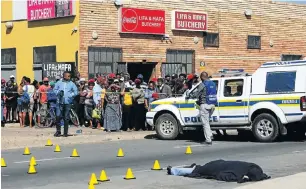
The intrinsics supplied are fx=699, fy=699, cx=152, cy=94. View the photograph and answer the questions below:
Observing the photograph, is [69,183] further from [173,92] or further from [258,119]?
[173,92]

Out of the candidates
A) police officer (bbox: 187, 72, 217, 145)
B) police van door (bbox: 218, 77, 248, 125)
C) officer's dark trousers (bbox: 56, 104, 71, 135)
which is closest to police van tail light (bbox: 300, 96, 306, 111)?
police van door (bbox: 218, 77, 248, 125)

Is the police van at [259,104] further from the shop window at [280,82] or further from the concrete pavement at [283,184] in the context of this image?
the concrete pavement at [283,184]

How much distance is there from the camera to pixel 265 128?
61.6 feet

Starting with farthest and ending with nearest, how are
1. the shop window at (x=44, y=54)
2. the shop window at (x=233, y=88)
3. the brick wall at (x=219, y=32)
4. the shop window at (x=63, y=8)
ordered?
the shop window at (x=44, y=54)
the brick wall at (x=219, y=32)
the shop window at (x=63, y=8)
the shop window at (x=233, y=88)

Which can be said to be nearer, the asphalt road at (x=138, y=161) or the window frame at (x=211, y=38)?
the asphalt road at (x=138, y=161)

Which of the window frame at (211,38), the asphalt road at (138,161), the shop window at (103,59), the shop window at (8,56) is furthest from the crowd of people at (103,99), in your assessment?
the window frame at (211,38)

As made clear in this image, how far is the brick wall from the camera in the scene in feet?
→ 100

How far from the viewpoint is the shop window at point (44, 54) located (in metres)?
31.5

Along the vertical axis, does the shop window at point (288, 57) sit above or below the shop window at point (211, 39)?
below

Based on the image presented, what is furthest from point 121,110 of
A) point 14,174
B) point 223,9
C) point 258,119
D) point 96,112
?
point 223,9

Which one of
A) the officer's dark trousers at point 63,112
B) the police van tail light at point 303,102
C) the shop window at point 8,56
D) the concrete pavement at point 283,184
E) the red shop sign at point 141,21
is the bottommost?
the concrete pavement at point 283,184

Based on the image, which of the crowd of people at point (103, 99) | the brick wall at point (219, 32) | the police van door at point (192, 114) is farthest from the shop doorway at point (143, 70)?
the police van door at point (192, 114)

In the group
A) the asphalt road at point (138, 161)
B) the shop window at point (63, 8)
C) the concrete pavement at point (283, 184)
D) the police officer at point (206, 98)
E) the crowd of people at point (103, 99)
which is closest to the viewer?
the concrete pavement at point (283, 184)

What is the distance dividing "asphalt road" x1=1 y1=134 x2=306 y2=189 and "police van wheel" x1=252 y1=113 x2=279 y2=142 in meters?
0.41
